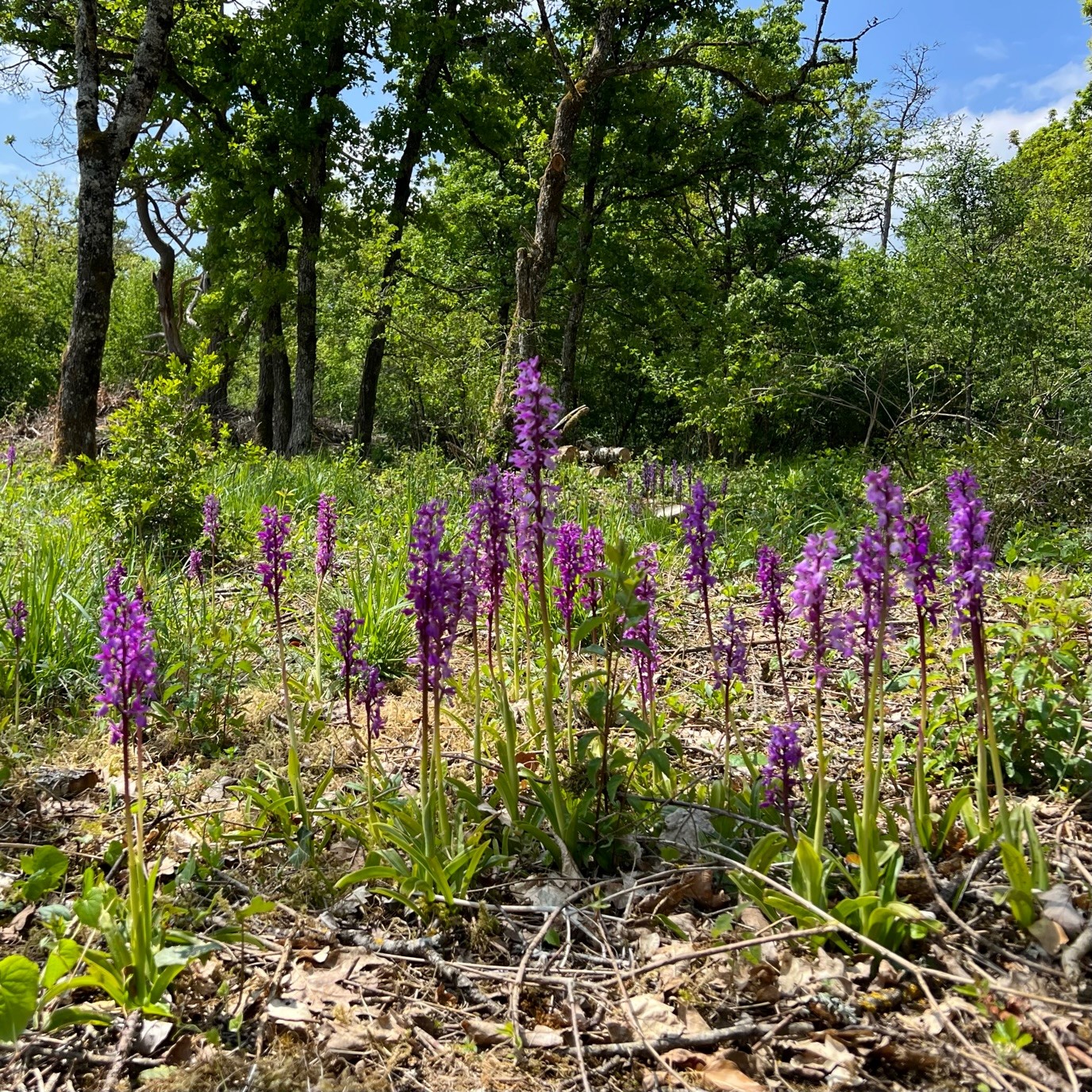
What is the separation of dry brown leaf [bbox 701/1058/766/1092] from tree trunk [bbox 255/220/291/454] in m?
14.5

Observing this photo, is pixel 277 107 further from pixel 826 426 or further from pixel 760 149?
pixel 826 426

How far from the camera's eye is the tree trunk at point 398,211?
14.9 m

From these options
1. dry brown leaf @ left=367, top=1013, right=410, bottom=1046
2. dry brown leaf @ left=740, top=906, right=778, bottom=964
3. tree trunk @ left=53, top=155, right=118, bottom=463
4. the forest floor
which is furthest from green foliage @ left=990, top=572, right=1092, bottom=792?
tree trunk @ left=53, top=155, right=118, bottom=463

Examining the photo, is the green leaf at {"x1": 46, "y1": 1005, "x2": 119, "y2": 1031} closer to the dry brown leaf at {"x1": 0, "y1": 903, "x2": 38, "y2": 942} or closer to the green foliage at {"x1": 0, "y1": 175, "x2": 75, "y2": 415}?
the dry brown leaf at {"x1": 0, "y1": 903, "x2": 38, "y2": 942}

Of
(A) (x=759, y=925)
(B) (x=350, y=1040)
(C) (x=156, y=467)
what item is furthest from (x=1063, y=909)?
(C) (x=156, y=467)

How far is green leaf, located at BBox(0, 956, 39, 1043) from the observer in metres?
1.44

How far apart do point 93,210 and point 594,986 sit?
9014mm

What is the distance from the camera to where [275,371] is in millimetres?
15984

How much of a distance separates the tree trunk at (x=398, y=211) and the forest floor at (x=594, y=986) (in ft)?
43.9

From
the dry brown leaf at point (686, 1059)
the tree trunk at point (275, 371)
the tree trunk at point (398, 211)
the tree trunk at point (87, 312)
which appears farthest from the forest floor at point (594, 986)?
the tree trunk at point (275, 371)

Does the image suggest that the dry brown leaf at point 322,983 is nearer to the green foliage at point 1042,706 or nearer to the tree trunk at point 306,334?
the green foliage at point 1042,706

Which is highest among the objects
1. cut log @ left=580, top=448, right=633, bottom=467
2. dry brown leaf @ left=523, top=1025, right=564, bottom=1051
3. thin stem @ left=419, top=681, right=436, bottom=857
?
cut log @ left=580, top=448, right=633, bottom=467

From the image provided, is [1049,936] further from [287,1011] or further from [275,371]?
[275,371]

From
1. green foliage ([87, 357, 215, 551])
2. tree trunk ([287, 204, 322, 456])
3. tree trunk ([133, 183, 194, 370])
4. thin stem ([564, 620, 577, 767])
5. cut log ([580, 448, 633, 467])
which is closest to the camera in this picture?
thin stem ([564, 620, 577, 767])
